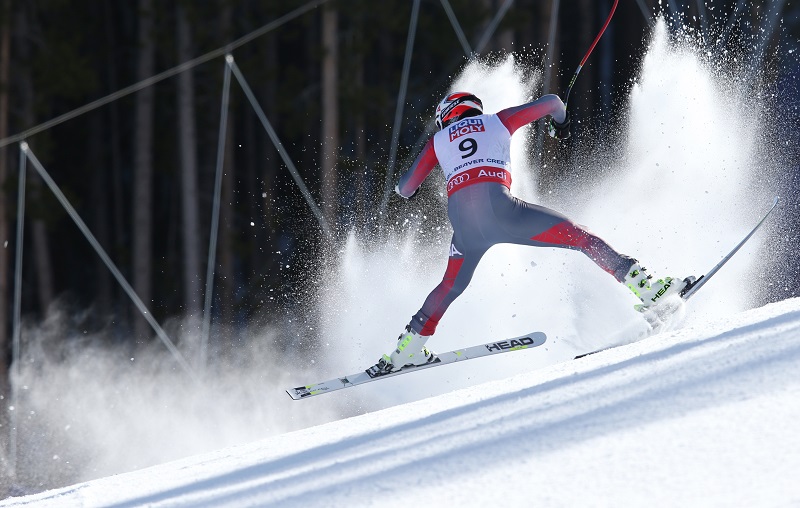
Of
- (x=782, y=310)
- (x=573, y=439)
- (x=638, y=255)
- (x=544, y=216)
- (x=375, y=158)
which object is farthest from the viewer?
(x=375, y=158)

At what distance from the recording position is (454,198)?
227 inches

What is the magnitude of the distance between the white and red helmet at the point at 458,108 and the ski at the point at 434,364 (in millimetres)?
1293

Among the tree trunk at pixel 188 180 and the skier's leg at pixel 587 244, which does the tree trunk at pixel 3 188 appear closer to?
the tree trunk at pixel 188 180

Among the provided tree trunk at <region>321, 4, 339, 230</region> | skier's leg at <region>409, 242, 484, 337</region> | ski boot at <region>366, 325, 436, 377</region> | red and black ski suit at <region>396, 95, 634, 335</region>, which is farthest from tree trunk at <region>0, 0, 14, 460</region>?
red and black ski suit at <region>396, 95, 634, 335</region>

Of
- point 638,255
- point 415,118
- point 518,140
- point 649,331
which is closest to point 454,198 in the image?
point 649,331

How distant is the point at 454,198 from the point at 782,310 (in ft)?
6.11

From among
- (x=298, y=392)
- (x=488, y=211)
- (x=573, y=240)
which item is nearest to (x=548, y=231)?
(x=573, y=240)

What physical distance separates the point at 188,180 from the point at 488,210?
28.9 feet

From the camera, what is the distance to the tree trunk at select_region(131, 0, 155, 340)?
14.1 m

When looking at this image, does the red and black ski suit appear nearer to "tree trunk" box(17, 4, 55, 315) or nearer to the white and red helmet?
the white and red helmet

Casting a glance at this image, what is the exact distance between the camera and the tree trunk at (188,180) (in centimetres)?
1376

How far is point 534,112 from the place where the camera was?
5793 mm

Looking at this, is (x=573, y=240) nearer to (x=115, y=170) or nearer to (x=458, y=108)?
(x=458, y=108)

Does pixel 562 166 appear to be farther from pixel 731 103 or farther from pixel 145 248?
pixel 145 248
